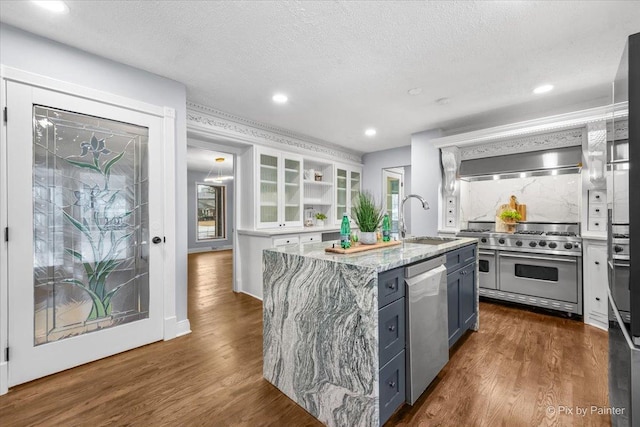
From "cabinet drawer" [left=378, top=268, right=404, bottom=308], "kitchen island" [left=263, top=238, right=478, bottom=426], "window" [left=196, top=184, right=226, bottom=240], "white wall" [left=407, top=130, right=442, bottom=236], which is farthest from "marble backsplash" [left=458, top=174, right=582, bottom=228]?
"window" [left=196, top=184, right=226, bottom=240]

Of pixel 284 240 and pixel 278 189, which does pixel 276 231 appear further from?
pixel 278 189

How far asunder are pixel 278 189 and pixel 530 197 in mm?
3670

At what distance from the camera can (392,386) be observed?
1613mm

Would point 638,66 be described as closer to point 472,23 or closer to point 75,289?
point 472,23

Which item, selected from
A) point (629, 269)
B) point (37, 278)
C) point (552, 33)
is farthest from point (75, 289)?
point (552, 33)

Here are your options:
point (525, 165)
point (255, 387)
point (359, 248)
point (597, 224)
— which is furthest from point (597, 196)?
point (255, 387)

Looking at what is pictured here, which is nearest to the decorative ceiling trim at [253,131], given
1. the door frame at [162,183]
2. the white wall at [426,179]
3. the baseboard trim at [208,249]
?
the door frame at [162,183]

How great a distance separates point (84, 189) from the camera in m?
2.36

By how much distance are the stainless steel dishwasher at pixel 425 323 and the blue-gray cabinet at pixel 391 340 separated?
0.05 meters

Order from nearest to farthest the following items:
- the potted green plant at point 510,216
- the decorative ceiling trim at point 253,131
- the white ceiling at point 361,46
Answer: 1. the white ceiling at point 361,46
2. the decorative ceiling trim at point 253,131
3. the potted green plant at point 510,216

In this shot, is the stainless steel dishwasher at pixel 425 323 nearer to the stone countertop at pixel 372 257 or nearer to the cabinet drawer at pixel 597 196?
the stone countertop at pixel 372 257

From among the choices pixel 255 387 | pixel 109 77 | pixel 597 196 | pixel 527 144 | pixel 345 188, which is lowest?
pixel 255 387

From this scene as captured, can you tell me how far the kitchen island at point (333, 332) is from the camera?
58.2 inches

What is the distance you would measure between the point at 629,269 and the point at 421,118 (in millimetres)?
3312
